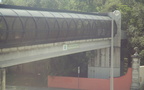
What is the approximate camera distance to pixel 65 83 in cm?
2669

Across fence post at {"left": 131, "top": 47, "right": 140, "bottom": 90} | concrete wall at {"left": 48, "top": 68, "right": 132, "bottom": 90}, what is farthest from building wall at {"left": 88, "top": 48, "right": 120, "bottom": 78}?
fence post at {"left": 131, "top": 47, "right": 140, "bottom": 90}

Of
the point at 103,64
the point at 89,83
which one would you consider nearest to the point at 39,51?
the point at 89,83

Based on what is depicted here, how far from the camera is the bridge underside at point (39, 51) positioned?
15195mm

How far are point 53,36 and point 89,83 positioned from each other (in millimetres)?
9020

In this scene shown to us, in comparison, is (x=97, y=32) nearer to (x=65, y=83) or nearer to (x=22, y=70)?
(x=65, y=83)

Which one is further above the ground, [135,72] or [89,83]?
[135,72]

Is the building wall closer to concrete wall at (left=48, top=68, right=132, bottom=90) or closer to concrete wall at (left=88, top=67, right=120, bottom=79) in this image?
concrete wall at (left=88, top=67, right=120, bottom=79)

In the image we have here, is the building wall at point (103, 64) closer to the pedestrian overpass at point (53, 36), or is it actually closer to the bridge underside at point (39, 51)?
the pedestrian overpass at point (53, 36)

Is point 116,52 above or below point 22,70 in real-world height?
above

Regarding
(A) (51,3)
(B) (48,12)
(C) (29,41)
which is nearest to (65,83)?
(B) (48,12)

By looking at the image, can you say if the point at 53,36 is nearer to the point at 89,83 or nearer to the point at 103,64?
the point at 89,83

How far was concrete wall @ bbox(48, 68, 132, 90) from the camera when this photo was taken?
24.9 m

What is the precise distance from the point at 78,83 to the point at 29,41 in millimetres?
11240

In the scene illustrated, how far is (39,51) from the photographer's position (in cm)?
1803
